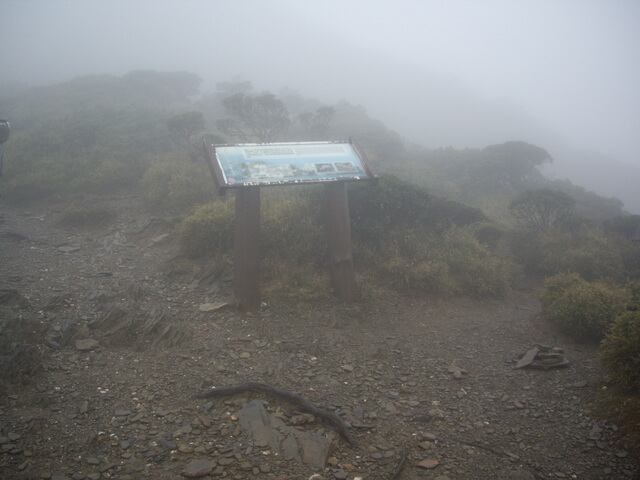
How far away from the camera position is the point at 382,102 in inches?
2069

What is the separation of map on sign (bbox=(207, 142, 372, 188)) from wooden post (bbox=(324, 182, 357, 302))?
32cm

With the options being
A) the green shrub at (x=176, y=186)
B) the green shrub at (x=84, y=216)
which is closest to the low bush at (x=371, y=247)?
the green shrub at (x=176, y=186)

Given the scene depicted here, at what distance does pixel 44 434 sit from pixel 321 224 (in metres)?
5.49

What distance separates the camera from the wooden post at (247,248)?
605cm

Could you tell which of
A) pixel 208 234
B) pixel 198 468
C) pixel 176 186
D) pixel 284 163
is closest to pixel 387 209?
pixel 284 163

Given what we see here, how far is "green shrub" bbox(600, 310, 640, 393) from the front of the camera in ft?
14.1

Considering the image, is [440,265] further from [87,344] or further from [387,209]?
[87,344]

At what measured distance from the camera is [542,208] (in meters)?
13.1

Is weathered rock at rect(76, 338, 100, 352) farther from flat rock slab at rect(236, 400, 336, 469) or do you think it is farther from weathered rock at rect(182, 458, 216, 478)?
weathered rock at rect(182, 458, 216, 478)

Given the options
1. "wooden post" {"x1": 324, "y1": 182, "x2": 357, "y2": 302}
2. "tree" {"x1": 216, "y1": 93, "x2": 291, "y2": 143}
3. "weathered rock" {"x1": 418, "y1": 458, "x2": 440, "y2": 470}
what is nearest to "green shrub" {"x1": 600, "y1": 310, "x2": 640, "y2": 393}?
"weathered rock" {"x1": 418, "y1": 458, "x2": 440, "y2": 470}

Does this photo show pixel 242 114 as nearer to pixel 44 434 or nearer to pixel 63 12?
pixel 44 434

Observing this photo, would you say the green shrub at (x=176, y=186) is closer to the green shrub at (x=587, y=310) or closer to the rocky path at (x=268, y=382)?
the rocky path at (x=268, y=382)

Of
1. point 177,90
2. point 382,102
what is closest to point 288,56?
point 382,102

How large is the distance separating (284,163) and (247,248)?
1343 mm
